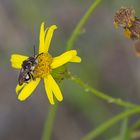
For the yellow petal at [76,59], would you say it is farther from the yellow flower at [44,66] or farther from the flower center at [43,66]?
the flower center at [43,66]

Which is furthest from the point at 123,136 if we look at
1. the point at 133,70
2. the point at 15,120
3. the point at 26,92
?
the point at 15,120

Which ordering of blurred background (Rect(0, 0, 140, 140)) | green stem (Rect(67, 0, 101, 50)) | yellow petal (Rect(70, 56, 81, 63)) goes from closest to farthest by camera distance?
yellow petal (Rect(70, 56, 81, 63)), green stem (Rect(67, 0, 101, 50)), blurred background (Rect(0, 0, 140, 140))

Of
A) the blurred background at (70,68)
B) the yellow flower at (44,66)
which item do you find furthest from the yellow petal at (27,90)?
the blurred background at (70,68)

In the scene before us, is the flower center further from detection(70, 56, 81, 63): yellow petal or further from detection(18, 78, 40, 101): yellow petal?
detection(70, 56, 81, 63): yellow petal

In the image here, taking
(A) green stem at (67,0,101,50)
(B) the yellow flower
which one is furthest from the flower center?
(A) green stem at (67,0,101,50)

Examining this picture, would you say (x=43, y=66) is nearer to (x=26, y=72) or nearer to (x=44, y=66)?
(x=44, y=66)

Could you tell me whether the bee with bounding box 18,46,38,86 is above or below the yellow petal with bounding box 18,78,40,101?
above
